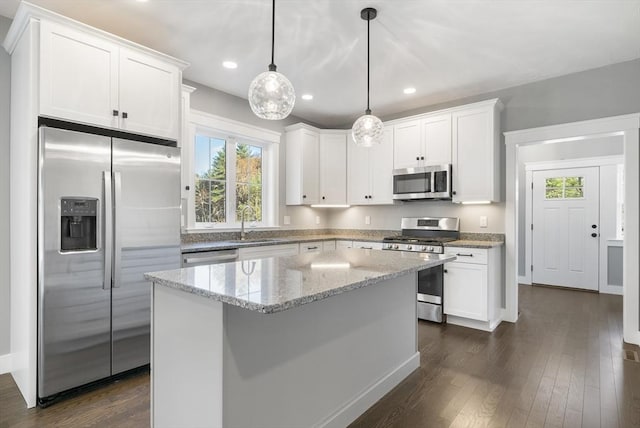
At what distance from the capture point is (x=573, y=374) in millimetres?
2611

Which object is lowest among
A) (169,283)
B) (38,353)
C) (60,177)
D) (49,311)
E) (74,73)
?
(38,353)

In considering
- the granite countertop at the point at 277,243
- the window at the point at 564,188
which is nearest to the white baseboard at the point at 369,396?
the granite countertop at the point at 277,243

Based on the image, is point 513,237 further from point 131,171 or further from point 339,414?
point 131,171

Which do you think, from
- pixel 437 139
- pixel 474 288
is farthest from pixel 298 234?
pixel 474 288

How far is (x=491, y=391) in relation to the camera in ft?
7.77

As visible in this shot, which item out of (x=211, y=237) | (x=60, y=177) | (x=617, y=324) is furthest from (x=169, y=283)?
(x=617, y=324)

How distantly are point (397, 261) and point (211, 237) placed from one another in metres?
2.46

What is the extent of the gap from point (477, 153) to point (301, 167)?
2.20m

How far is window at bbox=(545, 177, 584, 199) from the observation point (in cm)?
574

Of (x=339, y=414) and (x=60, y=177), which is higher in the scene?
(x=60, y=177)

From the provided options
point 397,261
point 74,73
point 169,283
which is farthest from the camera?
point 74,73

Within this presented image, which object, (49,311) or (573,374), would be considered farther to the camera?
(573,374)

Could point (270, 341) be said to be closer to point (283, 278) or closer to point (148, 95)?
point (283, 278)

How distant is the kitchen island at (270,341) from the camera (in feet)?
4.51
